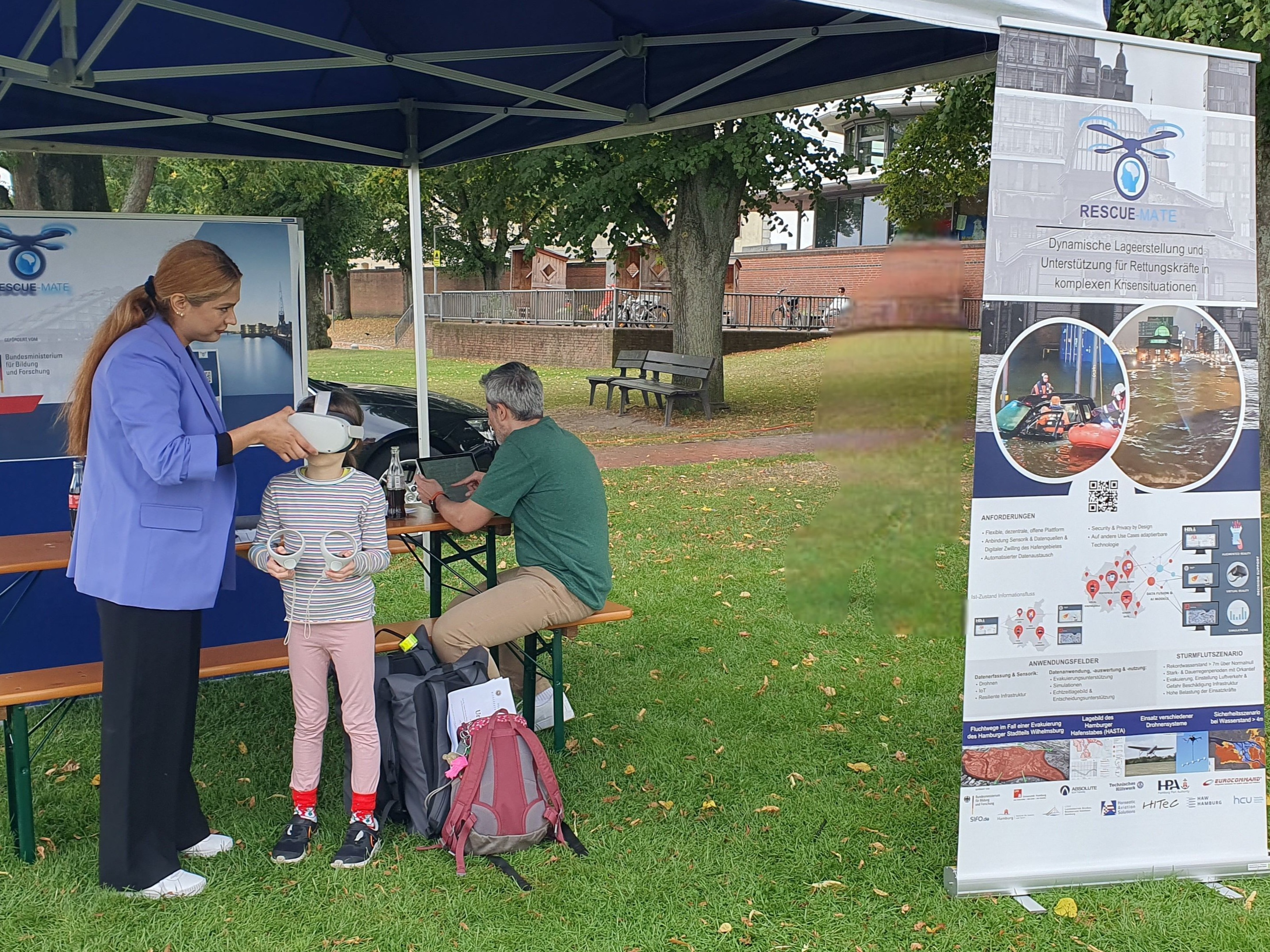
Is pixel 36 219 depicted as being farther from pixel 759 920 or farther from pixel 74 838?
pixel 759 920

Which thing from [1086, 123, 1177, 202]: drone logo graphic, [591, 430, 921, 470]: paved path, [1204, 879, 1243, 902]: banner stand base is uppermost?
[1086, 123, 1177, 202]: drone logo graphic

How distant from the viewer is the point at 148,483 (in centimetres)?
317

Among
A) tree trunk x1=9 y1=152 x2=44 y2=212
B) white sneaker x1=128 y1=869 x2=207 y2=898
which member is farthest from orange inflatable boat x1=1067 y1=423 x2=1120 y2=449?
tree trunk x1=9 y1=152 x2=44 y2=212

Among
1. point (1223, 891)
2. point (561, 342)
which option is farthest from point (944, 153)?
point (1223, 891)

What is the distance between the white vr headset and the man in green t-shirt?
84 centimetres

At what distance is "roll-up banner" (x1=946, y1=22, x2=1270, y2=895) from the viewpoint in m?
3.11

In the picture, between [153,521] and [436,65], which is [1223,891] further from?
[436,65]

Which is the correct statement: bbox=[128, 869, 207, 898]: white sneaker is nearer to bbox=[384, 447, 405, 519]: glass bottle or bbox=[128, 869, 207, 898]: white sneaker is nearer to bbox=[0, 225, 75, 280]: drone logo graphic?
bbox=[384, 447, 405, 519]: glass bottle

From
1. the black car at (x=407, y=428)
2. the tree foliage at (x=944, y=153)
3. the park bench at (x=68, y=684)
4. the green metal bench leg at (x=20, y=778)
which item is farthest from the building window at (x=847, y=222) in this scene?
the green metal bench leg at (x=20, y=778)

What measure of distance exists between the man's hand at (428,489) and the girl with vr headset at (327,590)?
2.66 ft

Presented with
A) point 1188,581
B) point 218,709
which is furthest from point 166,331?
point 1188,581

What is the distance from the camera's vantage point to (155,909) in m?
3.32

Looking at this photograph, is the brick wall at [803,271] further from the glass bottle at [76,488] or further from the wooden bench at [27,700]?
the wooden bench at [27,700]

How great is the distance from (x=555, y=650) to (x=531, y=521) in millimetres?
529
